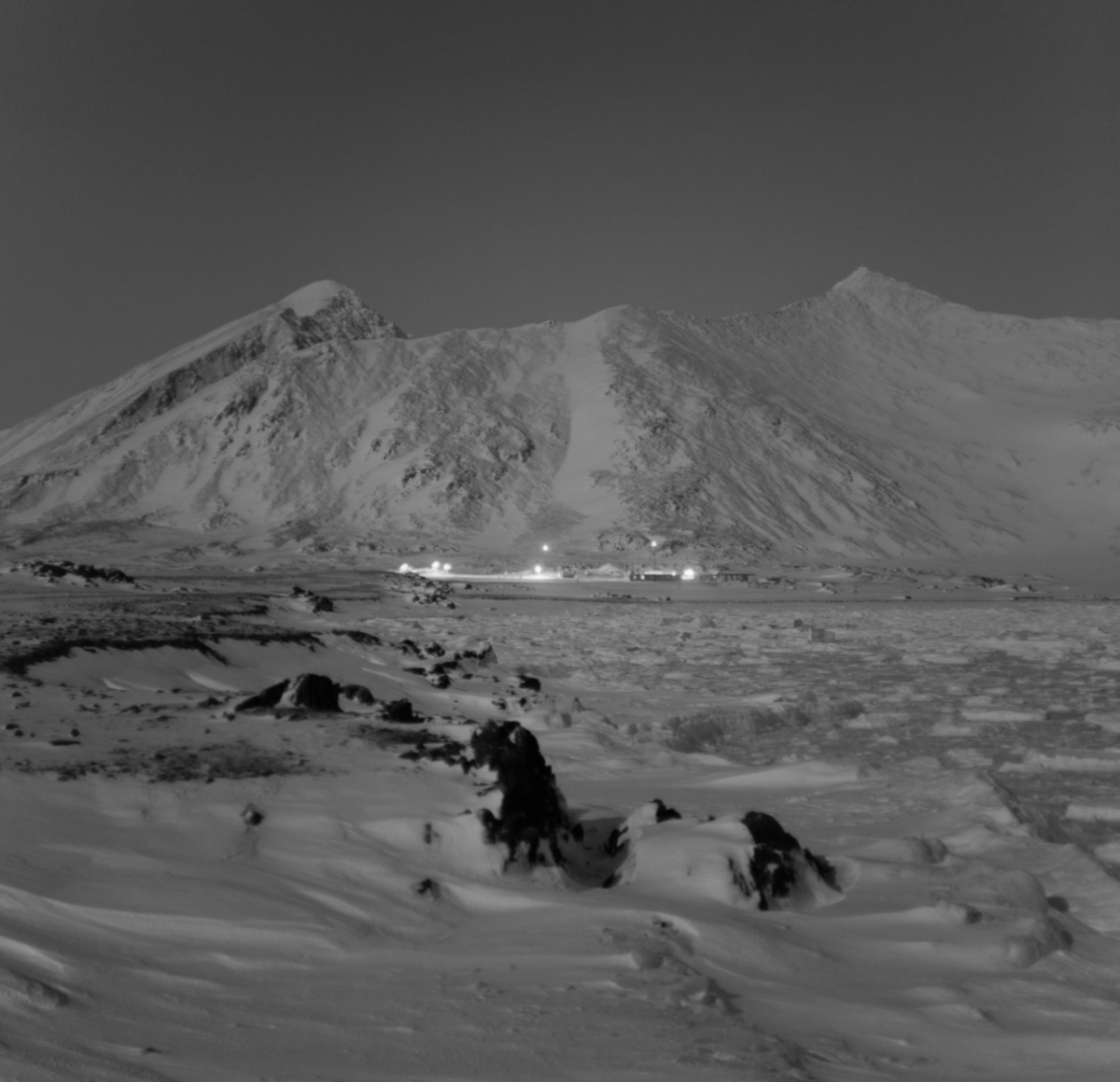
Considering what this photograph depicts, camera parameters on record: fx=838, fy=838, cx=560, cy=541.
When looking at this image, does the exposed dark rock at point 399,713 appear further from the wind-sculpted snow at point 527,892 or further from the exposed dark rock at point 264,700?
A: the exposed dark rock at point 264,700

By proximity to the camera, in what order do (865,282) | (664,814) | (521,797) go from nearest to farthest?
(521,797)
(664,814)
(865,282)

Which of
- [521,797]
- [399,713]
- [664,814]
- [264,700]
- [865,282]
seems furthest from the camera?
[865,282]

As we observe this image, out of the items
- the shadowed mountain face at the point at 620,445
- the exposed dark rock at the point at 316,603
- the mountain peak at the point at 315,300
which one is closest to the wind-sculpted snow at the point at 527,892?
the exposed dark rock at the point at 316,603

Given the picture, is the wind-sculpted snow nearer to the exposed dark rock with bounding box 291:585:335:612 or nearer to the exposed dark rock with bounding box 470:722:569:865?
the exposed dark rock with bounding box 470:722:569:865

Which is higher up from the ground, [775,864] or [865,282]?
[865,282]

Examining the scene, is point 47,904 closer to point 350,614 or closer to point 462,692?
point 462,692

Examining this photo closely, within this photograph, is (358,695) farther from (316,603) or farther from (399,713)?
(316,603)

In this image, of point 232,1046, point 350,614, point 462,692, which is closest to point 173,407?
point 350,614

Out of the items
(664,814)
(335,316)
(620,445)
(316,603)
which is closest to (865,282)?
(620,445)

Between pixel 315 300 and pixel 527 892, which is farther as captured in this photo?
pixel 315 300
